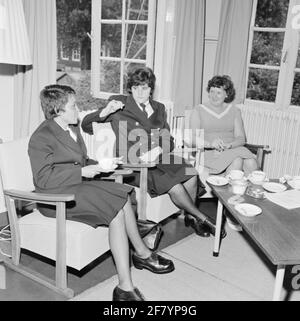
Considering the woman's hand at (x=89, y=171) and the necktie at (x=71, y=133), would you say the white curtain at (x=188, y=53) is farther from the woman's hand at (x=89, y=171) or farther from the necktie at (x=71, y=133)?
the woman's hand at (x=89, y=171)

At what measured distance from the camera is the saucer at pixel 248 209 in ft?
6.81

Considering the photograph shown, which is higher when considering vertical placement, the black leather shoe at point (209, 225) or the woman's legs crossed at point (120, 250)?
the woman's legs crossed at point (120, 250)

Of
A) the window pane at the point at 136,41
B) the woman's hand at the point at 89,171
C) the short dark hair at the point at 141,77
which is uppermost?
the window pane at the point at 136,41

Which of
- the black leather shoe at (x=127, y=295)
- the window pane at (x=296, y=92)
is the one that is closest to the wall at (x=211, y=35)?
the window pane at (x=296, y=92)

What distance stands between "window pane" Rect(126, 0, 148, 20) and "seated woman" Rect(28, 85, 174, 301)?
1.77 metres

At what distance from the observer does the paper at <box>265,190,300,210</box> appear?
2254mm

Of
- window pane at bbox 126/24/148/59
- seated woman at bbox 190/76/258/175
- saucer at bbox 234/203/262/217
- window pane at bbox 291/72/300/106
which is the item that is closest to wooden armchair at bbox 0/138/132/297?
saucer at bbox 234/203/262/217

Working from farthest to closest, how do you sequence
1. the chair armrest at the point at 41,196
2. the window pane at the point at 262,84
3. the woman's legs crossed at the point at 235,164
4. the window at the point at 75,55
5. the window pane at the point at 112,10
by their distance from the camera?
1. the window at the point at 75,55
2. the window pane at the point at 262,84
3. the window pane at the point at 112,10
4. the woman's legs crossed at the point at 235,164
5. the chair armrest at the point at 41,196

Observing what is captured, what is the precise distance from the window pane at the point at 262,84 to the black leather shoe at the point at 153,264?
2432 millimetres

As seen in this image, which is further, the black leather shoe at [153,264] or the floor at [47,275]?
the black leather shoe at [153,264]

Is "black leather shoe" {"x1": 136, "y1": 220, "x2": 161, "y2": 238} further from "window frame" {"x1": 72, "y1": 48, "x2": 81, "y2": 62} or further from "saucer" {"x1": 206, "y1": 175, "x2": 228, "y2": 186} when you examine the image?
"window frame" {"x1": 72, "y1": 48, "x2": 81, "y2": 62}

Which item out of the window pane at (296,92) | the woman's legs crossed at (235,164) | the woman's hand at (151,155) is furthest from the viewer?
the window pane at (296,92)

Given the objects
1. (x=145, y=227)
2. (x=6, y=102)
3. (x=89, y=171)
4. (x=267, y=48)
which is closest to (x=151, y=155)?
(x=145, y=227)
